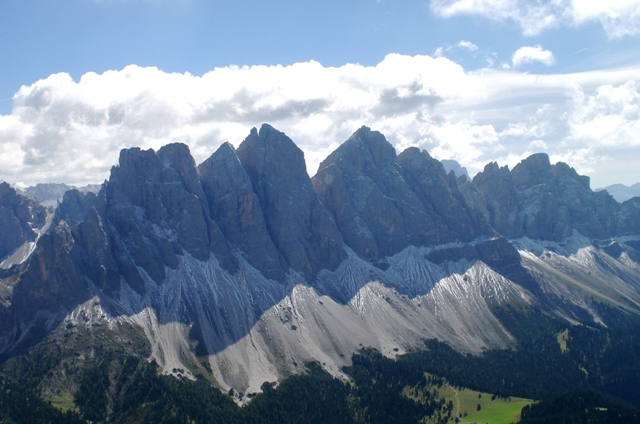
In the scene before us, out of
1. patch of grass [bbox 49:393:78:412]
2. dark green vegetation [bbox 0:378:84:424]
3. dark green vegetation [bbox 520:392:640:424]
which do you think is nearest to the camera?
dark green vegetation [bbox 520:392:640:424]

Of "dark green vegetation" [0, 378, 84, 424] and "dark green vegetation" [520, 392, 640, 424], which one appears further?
"dark green vegetation" [0, 378, 84, 424]

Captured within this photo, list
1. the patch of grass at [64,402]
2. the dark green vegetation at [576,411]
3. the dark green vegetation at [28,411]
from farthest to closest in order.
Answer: the patch of grass at [64,402] → the dark green vegetation at [28,411] → the dark green vegetation at [576,411]

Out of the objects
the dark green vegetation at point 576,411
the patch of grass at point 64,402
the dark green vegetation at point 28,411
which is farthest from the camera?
the patch of grass at point 64,402

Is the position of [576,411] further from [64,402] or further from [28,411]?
[28,411]

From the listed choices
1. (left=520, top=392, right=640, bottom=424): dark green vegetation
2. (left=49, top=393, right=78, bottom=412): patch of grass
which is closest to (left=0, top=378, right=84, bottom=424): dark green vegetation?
(left=49, top=393, right=78, bottom=412): patch of grass

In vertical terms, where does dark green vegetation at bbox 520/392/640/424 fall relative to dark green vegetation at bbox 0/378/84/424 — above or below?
below

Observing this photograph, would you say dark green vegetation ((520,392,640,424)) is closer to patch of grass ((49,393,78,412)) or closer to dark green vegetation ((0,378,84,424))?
dark green vegetation ((0,378,84,424))

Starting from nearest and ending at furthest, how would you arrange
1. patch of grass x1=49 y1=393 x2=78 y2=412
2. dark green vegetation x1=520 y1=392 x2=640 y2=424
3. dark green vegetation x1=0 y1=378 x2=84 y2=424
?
dark green vegetation x1=520 y1=392 x2=640 y2=424, dark green vegetation x1=0 y1=378 x2=84 y2=424, patch of grass x1=49 y1=393 x2=78 y2=412

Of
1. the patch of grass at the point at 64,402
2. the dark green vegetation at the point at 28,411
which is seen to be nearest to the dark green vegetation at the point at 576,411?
the dark green vegetation at the point at 28,411

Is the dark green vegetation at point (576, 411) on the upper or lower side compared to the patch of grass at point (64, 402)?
lower

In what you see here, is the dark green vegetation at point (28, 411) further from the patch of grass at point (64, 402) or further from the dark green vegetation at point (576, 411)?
the dark green vegetation at point (576, 411)

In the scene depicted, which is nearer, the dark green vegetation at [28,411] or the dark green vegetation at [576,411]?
the dark green vegetation at [576,411]

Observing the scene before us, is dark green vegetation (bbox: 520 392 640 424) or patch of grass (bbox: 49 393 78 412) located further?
patch of grass (bbox: 49 393 78 412)

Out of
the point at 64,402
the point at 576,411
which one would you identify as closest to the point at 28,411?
the point at 64,402
